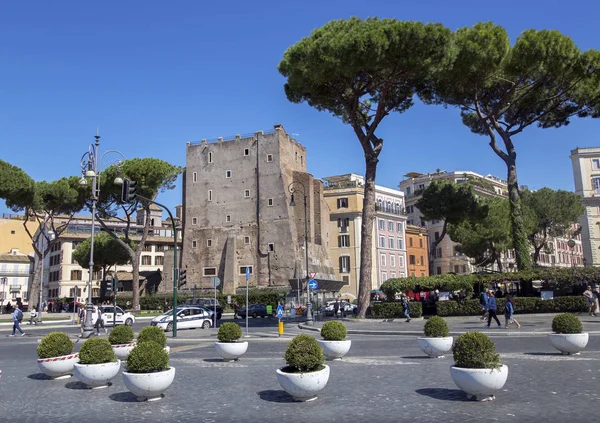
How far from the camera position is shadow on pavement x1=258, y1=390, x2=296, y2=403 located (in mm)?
7793

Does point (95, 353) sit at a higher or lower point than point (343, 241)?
lower

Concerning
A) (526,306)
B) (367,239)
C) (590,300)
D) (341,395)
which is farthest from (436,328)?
(526,306)

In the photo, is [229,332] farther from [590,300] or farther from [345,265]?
[345,265]

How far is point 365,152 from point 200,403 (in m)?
22.6

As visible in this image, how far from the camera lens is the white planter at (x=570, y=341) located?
11.5m

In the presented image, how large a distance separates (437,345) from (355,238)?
2076 inches

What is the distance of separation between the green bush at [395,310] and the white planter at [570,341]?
1498 cm

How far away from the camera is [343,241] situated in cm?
6525

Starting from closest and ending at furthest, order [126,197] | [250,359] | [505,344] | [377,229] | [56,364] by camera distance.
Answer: [56,364], [250,359], [505,344], [126,197], [377,229]

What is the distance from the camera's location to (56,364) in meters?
9.80

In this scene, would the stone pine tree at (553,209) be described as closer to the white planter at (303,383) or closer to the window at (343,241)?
the window at (343,241)

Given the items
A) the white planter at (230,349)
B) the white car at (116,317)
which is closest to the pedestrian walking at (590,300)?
the white planter at (230,349)

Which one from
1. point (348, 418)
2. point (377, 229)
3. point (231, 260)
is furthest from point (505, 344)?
point (377, 229)

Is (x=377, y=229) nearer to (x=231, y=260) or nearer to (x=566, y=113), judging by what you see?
(x=231, y=260)
